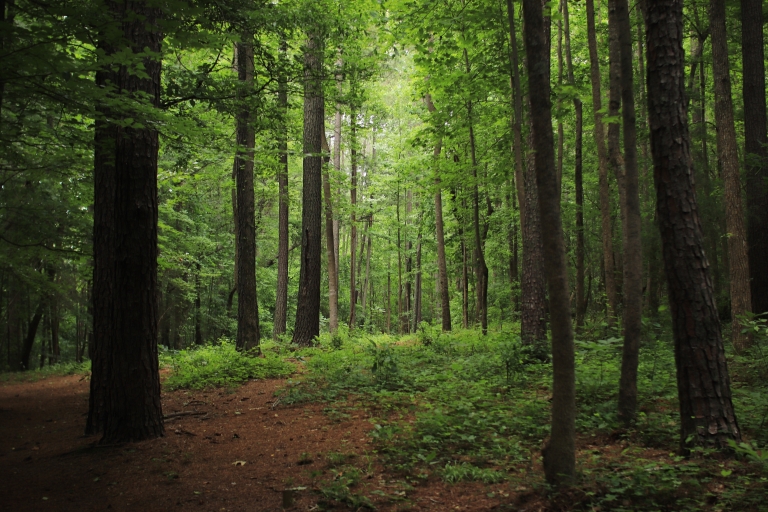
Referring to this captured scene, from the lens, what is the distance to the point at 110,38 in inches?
153

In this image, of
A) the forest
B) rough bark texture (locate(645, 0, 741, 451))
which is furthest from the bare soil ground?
rough bark texture (locate(645, 0, 741, 451))

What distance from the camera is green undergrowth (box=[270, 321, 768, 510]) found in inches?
137

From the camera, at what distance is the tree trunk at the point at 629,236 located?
484 cm

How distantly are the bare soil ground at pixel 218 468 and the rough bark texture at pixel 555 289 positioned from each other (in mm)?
408

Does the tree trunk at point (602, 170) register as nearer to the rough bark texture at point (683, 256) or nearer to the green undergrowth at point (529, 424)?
the green undergrowth at point (529, 424)

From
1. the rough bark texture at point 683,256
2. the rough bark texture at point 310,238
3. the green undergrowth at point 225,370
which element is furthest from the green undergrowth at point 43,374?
the rough bark texture at point 683,256

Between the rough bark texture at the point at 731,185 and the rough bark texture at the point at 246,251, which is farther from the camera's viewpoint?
the rough bark texture at the point at 246,251

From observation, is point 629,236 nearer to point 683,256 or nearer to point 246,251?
point 683,256

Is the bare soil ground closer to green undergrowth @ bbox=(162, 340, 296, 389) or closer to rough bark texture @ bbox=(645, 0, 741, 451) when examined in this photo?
green undergrowth @ bbox=(162, 340, 296, 389)

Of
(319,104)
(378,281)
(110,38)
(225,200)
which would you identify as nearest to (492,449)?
(110,38)

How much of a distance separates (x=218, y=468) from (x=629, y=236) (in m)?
5.25

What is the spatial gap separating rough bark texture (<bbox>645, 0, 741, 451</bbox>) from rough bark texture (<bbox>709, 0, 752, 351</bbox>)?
16.9 feet

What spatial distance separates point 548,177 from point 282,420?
16.3ft

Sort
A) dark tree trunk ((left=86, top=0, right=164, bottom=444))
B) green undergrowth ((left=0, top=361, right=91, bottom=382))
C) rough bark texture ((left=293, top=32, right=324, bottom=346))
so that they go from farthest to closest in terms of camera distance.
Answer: green undergrowth ((left=0, top=361, right=91, bottom=382)) → rough bark texture ((left=293, top=32, right=324, bottom=346)) → dark tree trunk ((left=86, top=0, right=164, bottom=444))
